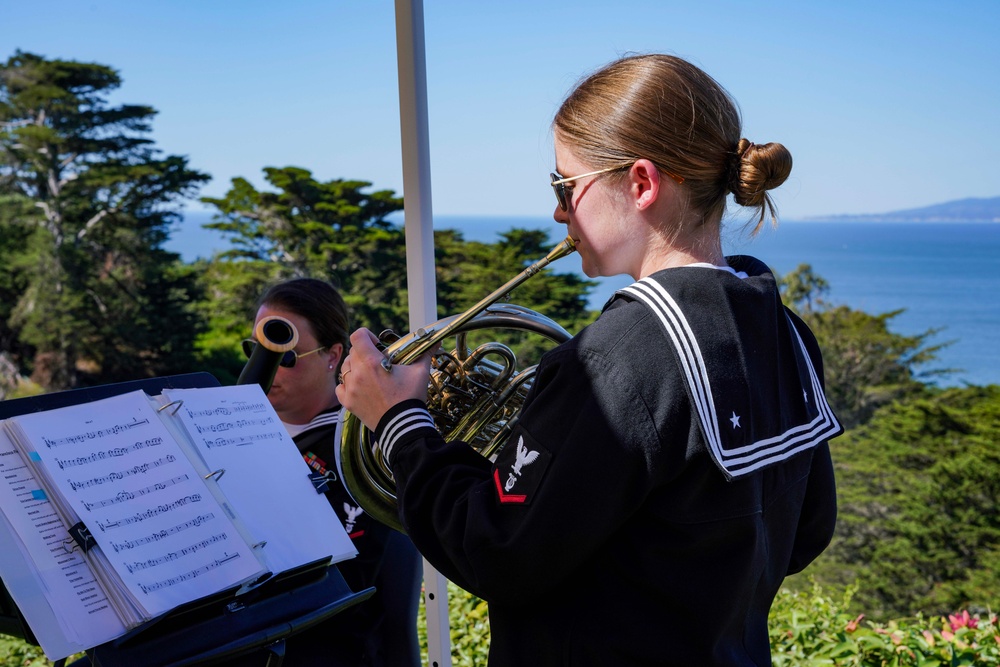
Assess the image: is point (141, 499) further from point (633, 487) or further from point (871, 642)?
point (871, 642)

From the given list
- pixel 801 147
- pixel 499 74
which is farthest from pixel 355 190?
pixel 801 147

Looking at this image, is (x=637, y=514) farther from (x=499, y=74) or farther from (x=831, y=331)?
(x=499, y=74)

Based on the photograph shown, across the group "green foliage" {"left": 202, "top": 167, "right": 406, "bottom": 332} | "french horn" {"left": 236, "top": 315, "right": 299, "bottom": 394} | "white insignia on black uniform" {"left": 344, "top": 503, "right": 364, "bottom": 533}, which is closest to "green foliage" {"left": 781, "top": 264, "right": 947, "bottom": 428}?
"green foliage" {"left": 202, "top": 167, "right": 406, "bottom": 332}

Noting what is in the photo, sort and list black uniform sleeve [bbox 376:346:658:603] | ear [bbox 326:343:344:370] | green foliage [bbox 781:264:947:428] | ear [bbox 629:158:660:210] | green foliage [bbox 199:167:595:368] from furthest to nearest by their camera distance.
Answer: green foliage [bbox 199:167:595:368] < green foliage [bbox 781:264:947:428] < ear [bbox 326:343:344:370] < ear [bbox 629:158:660:210] < black uniform sleeve [bbox 376:346:658:603]

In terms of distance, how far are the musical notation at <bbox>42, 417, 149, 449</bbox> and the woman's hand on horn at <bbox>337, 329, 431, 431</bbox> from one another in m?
0.28

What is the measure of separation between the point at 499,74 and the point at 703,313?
7.31 m

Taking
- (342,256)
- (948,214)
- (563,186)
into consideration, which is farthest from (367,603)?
(342,256)

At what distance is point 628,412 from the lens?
1012 millimetres

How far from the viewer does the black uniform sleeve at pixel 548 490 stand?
1.01 metres

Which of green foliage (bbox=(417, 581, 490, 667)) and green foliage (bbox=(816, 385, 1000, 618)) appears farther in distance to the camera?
green foliage (bbox=(816, 385, 1000, 618))

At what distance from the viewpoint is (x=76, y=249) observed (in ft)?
29.7

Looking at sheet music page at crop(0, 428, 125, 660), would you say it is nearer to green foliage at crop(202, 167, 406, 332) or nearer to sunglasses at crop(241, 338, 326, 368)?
sunglasses at crop(241, 338, 326, 368)

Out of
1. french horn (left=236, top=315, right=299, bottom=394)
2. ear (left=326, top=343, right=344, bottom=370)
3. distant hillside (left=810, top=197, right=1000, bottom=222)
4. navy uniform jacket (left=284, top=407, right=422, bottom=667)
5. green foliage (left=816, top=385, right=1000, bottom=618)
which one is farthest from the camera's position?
distant hillside (left=810, top=197, right=1000, bottom=222)

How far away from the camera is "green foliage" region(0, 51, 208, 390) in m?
8.90
